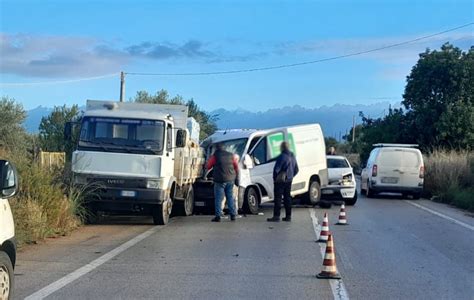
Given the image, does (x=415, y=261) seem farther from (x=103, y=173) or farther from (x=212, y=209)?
(x=212, y=209)

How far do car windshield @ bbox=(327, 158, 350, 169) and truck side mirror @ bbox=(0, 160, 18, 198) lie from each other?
1681 centimetres

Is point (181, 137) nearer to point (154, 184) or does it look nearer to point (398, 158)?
point (154, 184)

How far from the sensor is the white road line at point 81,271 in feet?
25.4

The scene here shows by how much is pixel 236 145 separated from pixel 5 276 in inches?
481

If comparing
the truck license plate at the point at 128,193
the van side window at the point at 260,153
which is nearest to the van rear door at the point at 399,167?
the van side window at the point at 260,153

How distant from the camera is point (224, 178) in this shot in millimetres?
15945

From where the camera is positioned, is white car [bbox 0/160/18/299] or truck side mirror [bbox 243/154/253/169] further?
truck side mirror [bbox 243/154/253/169]

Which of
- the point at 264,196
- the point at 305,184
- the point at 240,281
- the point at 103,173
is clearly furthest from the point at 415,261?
the point at 305,184

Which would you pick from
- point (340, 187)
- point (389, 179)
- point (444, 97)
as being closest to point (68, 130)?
point (340, 187)

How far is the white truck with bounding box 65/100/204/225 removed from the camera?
47.1 ft

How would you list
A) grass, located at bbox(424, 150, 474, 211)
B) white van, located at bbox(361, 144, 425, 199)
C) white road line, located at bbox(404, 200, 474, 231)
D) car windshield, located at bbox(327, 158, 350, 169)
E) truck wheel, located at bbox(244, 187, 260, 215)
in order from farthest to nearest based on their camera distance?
white van, located at bbox(361, 144, 425, 199) < grass, located at bbox(424, 150, 474, 211) < car windshield, located at bbox(327, 158, 350, 169) < truck wheel, located at bbox(244, 187, 260, 215) < white road line, located at bbox(404, 200, 474, 231)

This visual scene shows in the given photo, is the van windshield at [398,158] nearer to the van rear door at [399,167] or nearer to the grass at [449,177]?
the van rear door at [399,167]

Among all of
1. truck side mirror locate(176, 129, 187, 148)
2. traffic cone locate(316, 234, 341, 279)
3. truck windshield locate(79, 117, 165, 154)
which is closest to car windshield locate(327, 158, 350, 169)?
truck side mirror locate(176, 129, 187, 148)

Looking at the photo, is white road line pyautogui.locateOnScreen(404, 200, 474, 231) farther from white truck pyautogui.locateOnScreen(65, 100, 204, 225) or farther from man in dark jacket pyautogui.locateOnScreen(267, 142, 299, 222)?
white truck pyautogui.locateOnScreen(65, 100, 204, 225)
